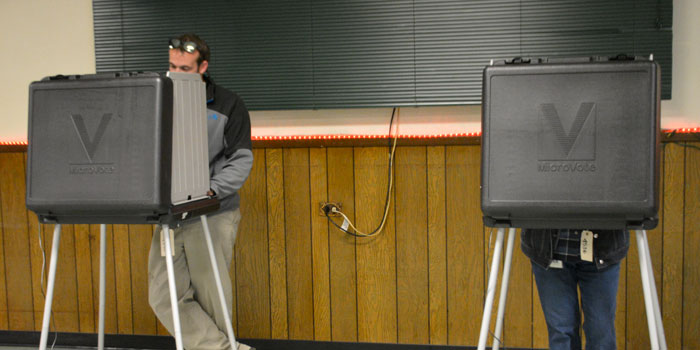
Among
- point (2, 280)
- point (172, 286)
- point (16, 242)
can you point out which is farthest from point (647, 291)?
point (2, 280)

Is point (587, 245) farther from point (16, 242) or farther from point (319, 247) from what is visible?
point (16, 242)

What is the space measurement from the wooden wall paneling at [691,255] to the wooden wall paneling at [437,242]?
42.4 inches

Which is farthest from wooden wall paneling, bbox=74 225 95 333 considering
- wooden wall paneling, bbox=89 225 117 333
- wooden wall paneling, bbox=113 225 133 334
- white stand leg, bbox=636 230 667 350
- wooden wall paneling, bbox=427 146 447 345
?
white stand leg, bbox=636 230 667 350

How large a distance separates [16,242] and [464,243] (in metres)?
2.36

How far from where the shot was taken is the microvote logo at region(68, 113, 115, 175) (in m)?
1.81

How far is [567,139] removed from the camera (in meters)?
1.53

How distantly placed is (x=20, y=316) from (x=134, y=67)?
4.88ft

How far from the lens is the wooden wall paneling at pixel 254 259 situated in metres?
3.03

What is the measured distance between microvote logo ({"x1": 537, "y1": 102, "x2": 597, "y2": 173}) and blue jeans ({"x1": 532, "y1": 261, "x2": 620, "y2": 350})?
0.48m

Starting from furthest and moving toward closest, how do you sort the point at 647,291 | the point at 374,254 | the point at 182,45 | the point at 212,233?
the point at 374,254, the point at 212,233, the point at 182,45, the point at 647,291

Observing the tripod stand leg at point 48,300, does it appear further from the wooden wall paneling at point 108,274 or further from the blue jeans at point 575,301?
the blue jeans at point 575,301

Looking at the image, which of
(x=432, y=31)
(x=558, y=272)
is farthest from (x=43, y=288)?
(x=558, y=272)

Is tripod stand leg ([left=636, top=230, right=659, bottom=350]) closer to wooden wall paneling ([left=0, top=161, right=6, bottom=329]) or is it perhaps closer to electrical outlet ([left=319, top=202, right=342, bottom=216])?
electrical outlet ([left=319, top=202, right=342, bottom=216])

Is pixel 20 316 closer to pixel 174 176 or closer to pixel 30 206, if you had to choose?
pixel 30 206
